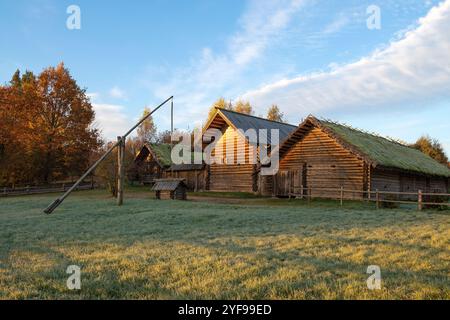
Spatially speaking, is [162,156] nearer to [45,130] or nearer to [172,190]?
[45,130]

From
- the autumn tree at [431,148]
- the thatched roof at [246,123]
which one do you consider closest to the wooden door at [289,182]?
the thatched roof at [246,123]

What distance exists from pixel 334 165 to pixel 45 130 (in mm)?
32695

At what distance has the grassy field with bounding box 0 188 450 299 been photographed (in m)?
5.51

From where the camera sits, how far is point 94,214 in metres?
18.6

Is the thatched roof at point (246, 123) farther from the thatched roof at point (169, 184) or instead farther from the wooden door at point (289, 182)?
the thatched roof at point (169, 184)

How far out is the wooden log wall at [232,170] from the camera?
35188 millimetres

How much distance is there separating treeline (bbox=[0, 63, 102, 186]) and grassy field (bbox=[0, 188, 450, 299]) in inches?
1247

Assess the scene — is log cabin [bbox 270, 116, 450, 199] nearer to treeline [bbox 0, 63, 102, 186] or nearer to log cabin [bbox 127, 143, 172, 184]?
log cabin [bbox 127, 143, 172, 184]

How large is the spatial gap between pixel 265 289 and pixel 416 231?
8057 millimetres

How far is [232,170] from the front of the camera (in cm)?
3659

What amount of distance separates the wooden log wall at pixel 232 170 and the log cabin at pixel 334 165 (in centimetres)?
333
